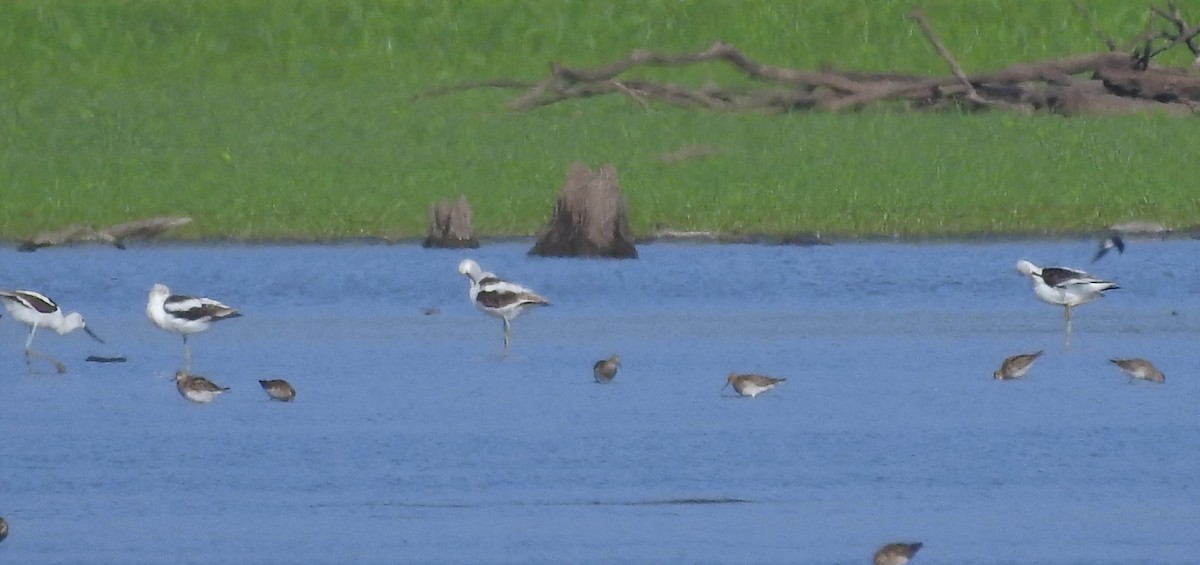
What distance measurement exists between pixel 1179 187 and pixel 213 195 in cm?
851

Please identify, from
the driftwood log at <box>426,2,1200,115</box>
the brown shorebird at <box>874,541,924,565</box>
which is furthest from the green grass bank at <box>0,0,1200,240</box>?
the brown shorebird at <box>874,541,924,565</box>

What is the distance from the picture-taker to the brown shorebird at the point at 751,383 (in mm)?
14312

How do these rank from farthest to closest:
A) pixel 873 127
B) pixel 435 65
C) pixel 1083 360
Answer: pixel 435 65 → pixel 873 127 → pixel 1083 360

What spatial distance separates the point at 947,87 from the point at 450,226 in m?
8.48

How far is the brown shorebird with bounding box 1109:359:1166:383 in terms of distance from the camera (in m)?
14.8

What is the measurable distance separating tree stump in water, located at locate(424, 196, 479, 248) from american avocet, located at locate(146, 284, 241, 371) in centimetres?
654

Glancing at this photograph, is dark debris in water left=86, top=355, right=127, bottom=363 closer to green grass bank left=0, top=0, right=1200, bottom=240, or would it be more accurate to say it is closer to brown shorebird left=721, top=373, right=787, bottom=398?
brown shorebird left=721, top=373, right=787, bottom=398

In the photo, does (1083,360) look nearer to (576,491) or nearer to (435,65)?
(576,491)

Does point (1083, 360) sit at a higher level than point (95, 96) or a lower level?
higher

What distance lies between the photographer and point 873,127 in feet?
94.4

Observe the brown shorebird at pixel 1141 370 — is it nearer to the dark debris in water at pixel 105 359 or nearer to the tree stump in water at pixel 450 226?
the dark debris in water at pixel 105 359

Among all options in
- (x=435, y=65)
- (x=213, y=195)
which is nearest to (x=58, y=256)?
(x=213, y=195)

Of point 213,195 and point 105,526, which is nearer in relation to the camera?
point 105,526

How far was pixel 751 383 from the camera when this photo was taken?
47.0ft
